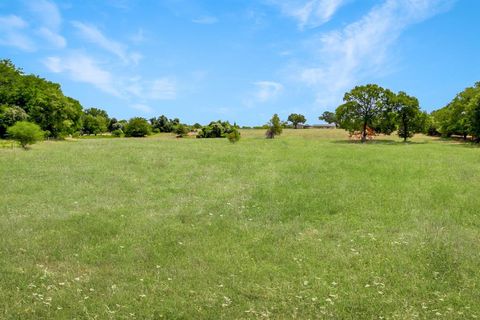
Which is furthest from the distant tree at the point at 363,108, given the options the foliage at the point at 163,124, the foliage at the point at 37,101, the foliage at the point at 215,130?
the foliage at the point at 163,124

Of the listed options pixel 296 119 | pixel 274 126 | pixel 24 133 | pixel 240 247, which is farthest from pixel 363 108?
pixel 296 119

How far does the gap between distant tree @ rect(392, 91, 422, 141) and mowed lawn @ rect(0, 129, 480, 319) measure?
208 ft

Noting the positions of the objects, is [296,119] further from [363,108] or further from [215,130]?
[363,108]

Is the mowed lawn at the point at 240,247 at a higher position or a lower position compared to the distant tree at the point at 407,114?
lower

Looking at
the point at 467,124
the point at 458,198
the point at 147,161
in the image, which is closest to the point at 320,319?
the point at 458,198

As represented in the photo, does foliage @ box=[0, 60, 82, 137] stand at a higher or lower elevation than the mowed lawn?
higher

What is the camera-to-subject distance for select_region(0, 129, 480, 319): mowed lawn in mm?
8719

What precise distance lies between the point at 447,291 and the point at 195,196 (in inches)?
481

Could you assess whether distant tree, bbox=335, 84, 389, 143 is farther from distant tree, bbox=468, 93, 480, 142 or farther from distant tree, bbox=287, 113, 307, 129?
distant tree, bbox=287, 113, 307, 129

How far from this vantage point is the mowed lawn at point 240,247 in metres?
8.72

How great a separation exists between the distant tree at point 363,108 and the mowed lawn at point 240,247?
63.5 metres

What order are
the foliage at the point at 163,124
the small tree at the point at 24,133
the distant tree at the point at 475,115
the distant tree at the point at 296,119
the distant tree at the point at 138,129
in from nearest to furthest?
the small tree at the point at 24,133, the distant tree at the point at 475,115, the distant tree at the point at 138,129, the foliage at the point at 163,124, the distant tree at the point at 296,119

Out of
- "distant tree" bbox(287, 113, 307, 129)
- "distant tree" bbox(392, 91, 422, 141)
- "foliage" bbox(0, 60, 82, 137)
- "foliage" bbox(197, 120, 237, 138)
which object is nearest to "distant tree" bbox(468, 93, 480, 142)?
"distant tree" bbox(392, 91, 422, 141)

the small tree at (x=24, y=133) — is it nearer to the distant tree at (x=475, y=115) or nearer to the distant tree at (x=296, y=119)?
the distant tree at (x=475, y=115)
